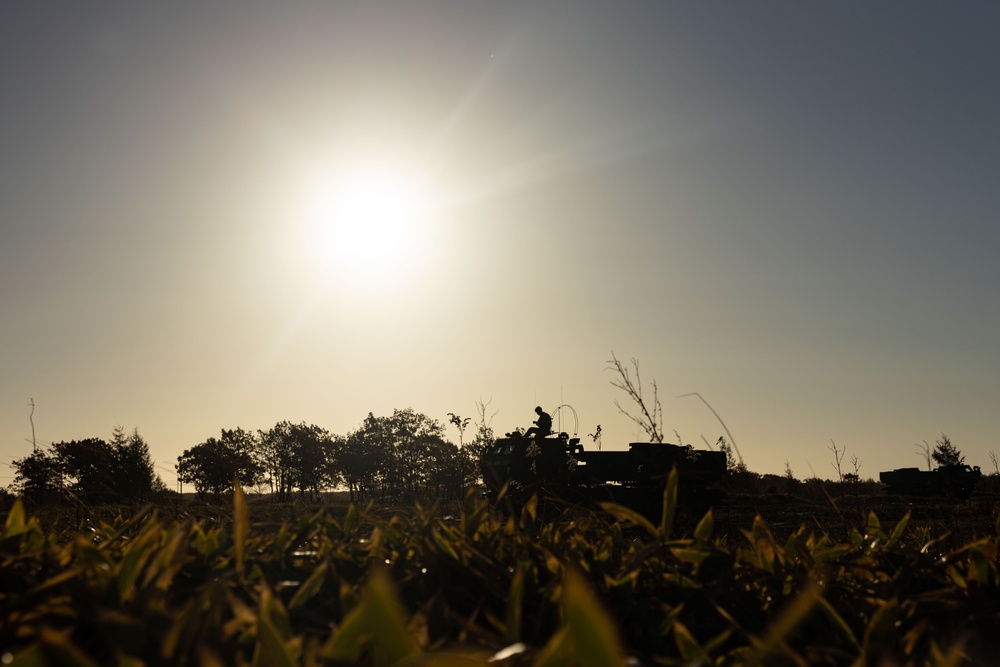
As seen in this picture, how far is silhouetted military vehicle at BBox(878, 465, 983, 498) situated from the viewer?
2753 cm

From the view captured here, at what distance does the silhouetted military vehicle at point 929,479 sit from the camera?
27.5 m

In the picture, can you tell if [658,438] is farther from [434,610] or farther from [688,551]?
[434,610]

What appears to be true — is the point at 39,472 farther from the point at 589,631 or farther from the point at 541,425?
the point at 541,425

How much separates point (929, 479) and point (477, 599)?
30323 millimetres

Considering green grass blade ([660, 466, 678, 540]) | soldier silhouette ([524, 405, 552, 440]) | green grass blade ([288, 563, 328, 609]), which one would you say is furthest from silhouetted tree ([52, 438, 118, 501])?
soldier silhouette ([524, 405, 552, 440])

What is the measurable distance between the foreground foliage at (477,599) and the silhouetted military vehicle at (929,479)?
29.1 m

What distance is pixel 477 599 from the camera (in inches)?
57.4

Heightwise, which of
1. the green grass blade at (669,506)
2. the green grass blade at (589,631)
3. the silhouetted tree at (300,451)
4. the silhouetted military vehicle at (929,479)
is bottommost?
the green grass blade at (589,631)

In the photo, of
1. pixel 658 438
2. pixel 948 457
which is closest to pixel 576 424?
pixel 658 438

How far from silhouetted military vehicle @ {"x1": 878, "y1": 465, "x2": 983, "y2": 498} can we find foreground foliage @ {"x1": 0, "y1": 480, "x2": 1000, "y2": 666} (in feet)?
95.3

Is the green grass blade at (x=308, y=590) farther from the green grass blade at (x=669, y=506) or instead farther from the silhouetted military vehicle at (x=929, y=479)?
the silhouetted military vehicle at (x=929, y=479)

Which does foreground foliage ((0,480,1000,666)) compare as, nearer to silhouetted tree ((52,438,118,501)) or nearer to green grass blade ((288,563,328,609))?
green grass blade ((288,563,328,609))

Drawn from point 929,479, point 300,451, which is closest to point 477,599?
point 929,479

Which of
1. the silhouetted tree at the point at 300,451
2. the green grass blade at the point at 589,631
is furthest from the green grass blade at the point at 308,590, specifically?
the silhouetted tree at the point at 300,451
